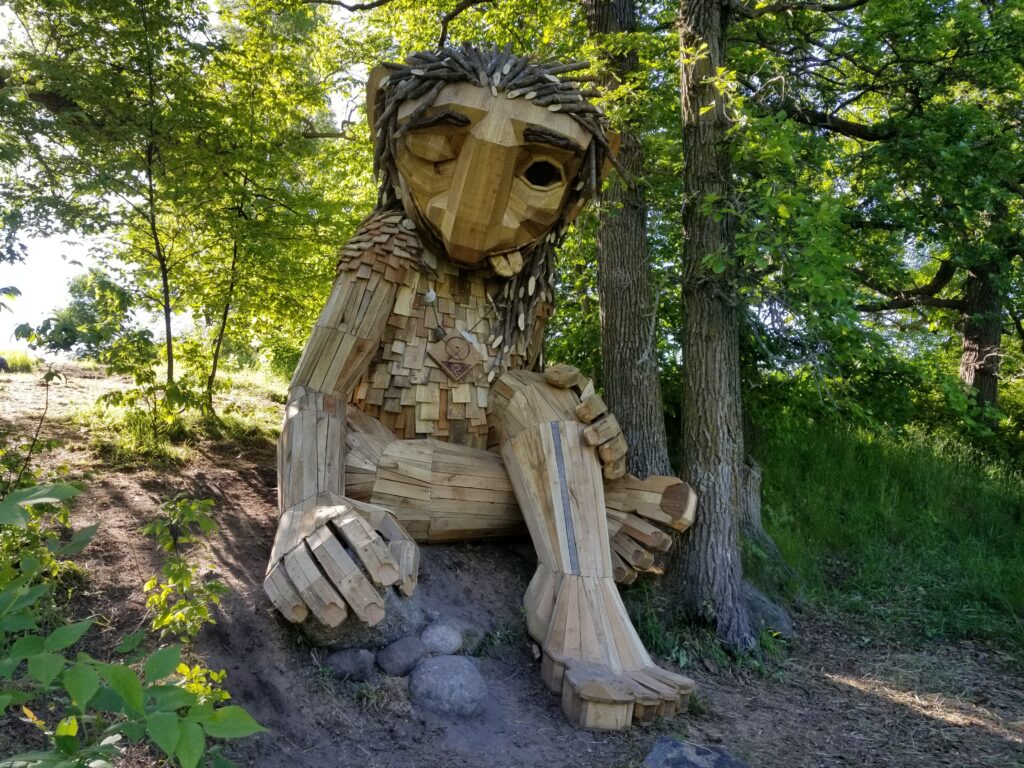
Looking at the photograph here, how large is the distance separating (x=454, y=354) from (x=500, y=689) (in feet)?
4.65

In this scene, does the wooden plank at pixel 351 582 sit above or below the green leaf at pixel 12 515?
below

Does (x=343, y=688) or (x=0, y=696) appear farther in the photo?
(x=343, y=688)

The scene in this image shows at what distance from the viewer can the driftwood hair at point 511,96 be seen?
3.02 metres

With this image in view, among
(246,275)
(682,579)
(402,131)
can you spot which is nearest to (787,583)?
(682,579)

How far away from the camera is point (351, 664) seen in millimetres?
2545

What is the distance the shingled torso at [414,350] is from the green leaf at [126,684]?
229cm

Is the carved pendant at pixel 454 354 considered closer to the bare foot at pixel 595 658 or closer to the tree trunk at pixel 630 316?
the bare foot at pixel 595 658

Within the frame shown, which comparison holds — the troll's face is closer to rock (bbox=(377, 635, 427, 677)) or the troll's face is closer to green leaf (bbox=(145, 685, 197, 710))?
rock (bbox=(377, 635, 427, 677))

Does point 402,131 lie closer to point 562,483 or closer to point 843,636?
point 562,483

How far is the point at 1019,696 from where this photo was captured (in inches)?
129

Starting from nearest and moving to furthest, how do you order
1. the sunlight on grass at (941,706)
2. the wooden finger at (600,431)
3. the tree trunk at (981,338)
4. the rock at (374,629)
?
1. the rock at (374,629)
2. the sunlight on grass at (941,706)
3. the wooden finger at (600,431)
4. the tree trunk at (981,338)

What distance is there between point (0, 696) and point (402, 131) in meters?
2.60

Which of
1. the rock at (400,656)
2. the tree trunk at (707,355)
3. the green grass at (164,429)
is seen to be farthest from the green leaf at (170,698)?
the green grass at (164,429)

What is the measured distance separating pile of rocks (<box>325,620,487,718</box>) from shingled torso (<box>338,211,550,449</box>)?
0.96m
